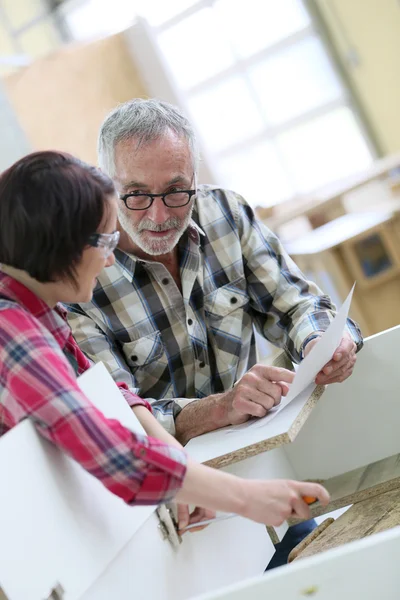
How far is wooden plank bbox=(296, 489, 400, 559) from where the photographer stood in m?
A: 1.04

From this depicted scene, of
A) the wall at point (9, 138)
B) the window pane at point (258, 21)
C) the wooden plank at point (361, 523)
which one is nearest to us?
the wooden plank at point (361, 523)

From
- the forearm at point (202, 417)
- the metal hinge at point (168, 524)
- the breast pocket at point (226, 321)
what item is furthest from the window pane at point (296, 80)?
the metal hinge at point (168, 524)

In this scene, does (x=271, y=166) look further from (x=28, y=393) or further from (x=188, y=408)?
(x=28, y=393)

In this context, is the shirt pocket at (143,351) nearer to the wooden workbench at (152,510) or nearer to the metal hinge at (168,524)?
the wooden workbench at (152,510)

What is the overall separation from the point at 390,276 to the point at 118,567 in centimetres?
267

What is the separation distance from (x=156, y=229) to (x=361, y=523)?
27.1 inches

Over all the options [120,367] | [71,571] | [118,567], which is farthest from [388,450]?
[71,571]

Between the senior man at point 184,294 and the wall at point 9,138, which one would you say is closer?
the senior man at point 184,294

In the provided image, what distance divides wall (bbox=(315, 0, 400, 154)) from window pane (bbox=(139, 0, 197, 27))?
1.10m

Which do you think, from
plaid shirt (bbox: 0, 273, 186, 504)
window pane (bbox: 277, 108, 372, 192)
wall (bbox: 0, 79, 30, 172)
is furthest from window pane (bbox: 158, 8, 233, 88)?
plaid shirt (bbox: 0, 273, 186, 504)

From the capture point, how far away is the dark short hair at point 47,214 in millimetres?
829

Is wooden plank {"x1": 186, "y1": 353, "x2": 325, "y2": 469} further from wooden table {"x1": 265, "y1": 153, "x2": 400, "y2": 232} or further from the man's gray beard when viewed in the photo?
wooden table {"x1": 265, "y1": 153, "x2": 400, "y2": 232}

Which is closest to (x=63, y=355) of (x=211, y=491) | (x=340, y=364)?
(x=211, y=491)

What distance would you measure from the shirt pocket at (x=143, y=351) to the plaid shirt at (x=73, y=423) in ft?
2.54
